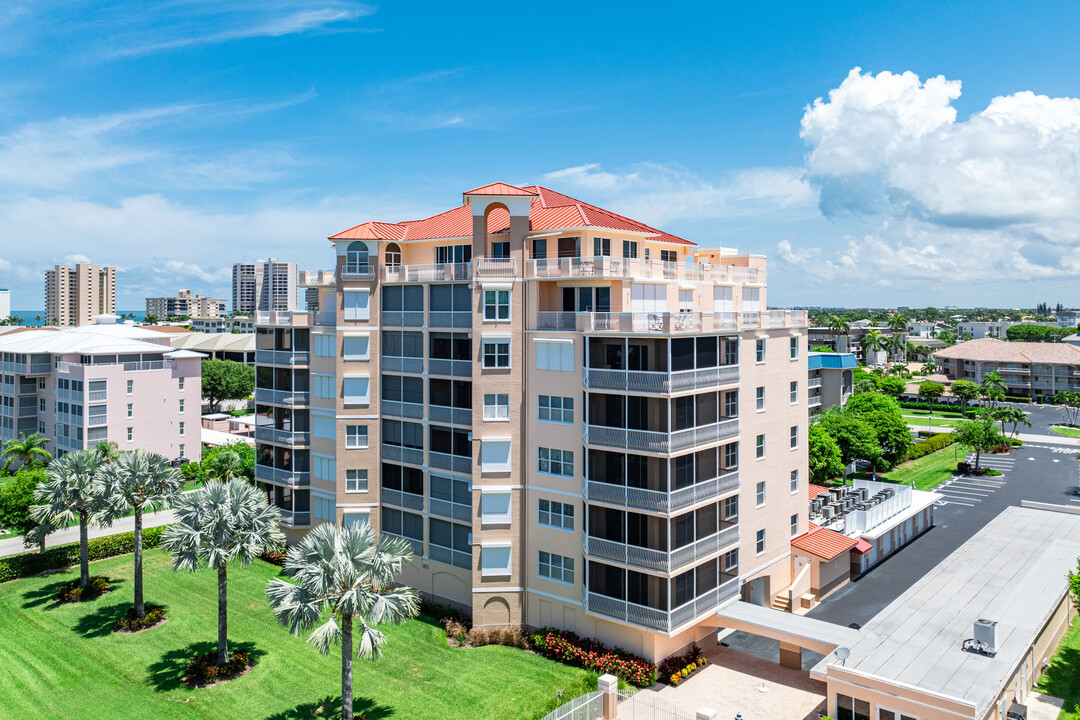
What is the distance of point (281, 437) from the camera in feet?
150

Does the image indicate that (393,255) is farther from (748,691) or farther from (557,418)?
(748,691)

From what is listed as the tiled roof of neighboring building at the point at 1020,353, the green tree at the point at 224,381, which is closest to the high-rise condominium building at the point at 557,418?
the green tree at the point at 224,381

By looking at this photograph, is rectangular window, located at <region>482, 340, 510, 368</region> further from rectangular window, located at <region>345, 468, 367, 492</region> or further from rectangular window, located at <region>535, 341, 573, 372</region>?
rectangular window, located at <region>345, 468, 367, 492</region>

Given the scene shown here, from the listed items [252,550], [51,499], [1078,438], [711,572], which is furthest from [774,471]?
[1078,438]

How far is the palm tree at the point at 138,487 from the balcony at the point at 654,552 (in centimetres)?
2322

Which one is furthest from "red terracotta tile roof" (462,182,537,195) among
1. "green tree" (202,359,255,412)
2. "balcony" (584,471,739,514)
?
"green tree" (202,359,255,412)

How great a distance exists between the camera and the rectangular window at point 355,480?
134ft

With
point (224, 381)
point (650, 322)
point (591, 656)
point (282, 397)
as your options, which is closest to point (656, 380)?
point (650, 322)

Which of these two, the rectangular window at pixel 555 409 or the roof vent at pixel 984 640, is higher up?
the rectangular window at pixel 555 409

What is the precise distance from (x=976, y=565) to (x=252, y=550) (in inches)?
1525

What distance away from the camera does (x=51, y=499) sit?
3794 centimetres

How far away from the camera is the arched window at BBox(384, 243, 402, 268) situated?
4192 centimetres

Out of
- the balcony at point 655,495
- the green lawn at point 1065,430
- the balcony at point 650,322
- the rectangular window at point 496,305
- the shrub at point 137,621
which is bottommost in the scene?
the shrub at point 137,621

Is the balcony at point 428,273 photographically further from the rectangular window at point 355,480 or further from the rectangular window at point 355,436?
the rectangular window at point 355,480
